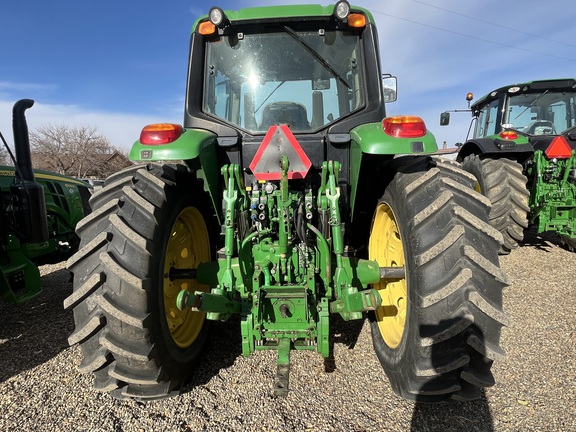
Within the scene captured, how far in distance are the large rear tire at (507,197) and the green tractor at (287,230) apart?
2776 mm

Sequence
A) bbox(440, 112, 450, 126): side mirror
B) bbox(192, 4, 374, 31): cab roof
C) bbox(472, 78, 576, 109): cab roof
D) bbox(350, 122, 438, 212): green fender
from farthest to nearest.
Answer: bbox(440, 112, 450, 126): side mirror, bbox(472, 78, 576, 109): cab roof, bbox(192, 4, 374, 31): cab roof, bbox(350, 122, 438, 212): green fender

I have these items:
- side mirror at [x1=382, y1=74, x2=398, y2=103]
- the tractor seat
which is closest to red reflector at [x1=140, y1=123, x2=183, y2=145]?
the tractor seat

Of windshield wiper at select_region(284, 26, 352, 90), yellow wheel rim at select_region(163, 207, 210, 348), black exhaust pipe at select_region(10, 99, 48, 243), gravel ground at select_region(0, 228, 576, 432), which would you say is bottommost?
gravel ground at select_region(0, 228, 576, 432)

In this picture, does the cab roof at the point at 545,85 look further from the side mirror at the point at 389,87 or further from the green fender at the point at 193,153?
the green fender at the point at 193,153

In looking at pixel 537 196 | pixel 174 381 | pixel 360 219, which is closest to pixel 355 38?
pixel 360 219

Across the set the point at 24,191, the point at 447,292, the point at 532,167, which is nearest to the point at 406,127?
the point at 447,292

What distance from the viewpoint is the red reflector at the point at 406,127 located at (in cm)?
191

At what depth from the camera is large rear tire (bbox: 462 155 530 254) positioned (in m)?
4.59

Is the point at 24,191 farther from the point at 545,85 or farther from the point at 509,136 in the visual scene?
the point at 545,85

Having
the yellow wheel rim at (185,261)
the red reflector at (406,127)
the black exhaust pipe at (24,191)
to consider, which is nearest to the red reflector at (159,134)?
the yellow wheel rim at (185,261)

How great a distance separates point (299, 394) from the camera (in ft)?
6.87

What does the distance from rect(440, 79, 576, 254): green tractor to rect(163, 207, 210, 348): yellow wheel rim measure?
3.37 m

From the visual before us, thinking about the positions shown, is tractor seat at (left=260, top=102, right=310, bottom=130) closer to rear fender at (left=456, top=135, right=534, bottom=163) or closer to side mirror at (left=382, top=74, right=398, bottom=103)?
side mirror at (left=382, top=74, right=398, bottom=103)

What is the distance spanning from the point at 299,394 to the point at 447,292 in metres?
1.05
